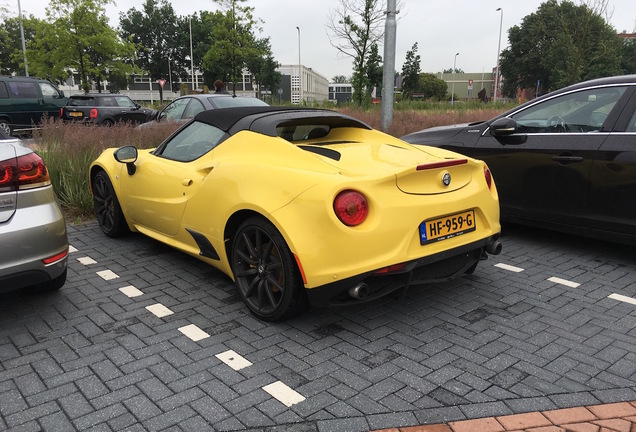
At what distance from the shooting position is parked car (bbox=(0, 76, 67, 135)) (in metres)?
15.6

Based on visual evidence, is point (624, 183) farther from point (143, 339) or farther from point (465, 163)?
point (143, 339)

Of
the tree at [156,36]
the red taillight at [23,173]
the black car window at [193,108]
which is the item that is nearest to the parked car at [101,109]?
the black car window at [193,108]

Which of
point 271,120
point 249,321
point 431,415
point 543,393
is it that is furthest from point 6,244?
point 543,393

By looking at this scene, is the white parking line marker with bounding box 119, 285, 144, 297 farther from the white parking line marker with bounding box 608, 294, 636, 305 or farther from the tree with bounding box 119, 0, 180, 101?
the tree with bounding box 119, 0, 180, 101

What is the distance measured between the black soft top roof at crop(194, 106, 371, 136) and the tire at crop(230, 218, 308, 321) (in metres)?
0.77

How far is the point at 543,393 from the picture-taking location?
2.54 m

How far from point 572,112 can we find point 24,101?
54.0ft

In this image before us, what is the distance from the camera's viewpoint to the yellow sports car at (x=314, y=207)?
2.88 meters

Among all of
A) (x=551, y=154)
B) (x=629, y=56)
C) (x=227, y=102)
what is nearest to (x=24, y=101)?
(x=227, y=102)

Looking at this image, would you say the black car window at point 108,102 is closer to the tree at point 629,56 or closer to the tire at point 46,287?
the tire at point 46,287

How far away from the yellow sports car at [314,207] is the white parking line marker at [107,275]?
51 cm

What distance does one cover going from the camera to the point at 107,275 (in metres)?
4.23

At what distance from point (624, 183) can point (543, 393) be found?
253 centimetres

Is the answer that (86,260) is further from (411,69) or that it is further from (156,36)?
(156,36)
